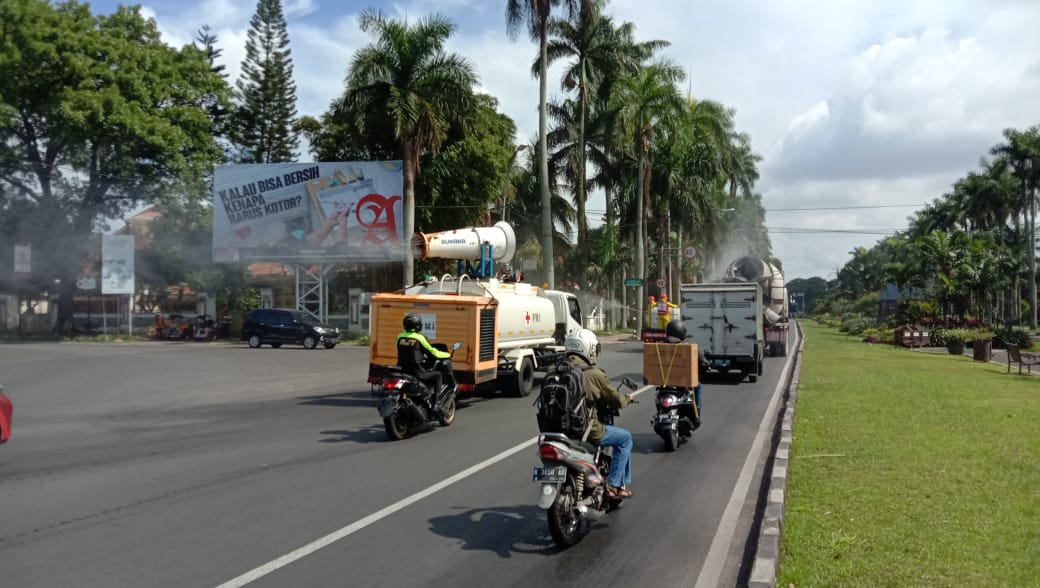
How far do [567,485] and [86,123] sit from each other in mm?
40319

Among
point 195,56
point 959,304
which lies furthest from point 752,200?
point 195,56

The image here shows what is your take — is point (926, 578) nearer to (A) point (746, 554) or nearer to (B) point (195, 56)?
(A) point (746, 554)

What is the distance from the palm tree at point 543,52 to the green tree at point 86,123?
63.5 ft

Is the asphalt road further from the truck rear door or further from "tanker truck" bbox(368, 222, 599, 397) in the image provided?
the truck rear door

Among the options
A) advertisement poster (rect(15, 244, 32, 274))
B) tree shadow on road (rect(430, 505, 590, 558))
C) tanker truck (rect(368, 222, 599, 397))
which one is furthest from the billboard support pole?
tree shadow on road (rect(430, 505, 590, 558))

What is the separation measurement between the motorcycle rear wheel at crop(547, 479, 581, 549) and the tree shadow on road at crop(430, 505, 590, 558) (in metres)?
0.13

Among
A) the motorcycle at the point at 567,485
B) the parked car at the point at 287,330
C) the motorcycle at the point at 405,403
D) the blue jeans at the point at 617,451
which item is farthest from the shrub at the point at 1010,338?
the motorcycle at the point at 567,485

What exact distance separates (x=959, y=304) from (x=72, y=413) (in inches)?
1584

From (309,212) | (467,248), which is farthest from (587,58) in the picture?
(467,248)

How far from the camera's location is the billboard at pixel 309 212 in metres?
39.4

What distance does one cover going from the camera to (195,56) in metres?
44.9

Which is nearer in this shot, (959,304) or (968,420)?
(968,420)

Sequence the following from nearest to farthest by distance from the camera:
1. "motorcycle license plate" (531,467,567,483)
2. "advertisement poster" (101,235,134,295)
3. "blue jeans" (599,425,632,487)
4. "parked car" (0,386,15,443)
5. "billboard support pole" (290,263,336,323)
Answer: "motorcycle license plate" (531,467,567,483) < "blue jeans" (599,425,632,487) < "parked car" (0,386,15,443) < "advertisement poster" (101,235,134,295) < "billboard support pole" (290,263,336,323)

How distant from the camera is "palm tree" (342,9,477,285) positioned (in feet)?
100
